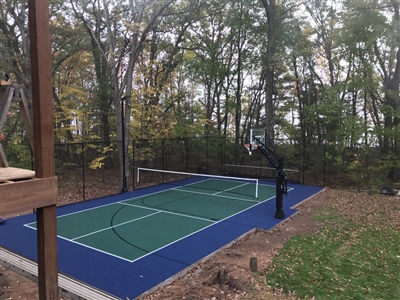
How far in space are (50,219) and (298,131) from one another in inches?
620

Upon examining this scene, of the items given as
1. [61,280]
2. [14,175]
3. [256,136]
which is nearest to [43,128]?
[14,175]

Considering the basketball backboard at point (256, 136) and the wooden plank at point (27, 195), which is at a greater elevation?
the basketball backboard at point (256, 136)

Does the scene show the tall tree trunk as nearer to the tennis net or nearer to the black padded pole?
the tennis net

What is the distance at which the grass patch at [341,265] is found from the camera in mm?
4055

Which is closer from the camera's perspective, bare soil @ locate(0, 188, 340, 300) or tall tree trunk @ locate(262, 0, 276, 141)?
bare soil @ locate(0, 188, 340, 300)

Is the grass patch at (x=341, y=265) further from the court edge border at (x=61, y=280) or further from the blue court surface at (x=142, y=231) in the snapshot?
the court edge border at (x=61, y=280)

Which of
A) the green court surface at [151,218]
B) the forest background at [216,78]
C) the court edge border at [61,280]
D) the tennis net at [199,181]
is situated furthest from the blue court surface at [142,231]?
the forest background at [216,78]

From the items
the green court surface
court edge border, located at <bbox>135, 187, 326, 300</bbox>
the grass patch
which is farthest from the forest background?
the grass patch

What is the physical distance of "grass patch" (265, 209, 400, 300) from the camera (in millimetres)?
4055

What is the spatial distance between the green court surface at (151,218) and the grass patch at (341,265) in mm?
2260

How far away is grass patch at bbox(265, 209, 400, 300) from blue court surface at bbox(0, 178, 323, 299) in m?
1.24

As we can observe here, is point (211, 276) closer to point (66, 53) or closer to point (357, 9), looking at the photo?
point (357, 9)

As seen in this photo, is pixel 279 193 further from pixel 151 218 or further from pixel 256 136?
pixel 151 218

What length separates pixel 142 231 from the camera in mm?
6586
